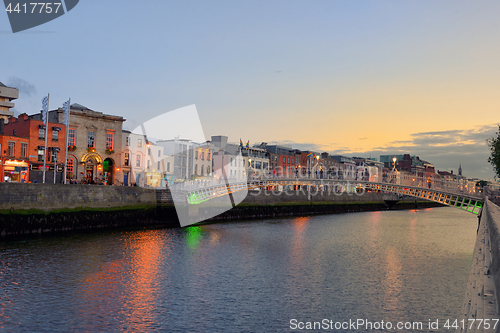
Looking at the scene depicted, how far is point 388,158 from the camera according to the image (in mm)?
175500

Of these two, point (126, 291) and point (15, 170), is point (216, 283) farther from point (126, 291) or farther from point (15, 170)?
point (15, 170)

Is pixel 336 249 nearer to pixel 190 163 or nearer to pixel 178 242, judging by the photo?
pixel 178 242

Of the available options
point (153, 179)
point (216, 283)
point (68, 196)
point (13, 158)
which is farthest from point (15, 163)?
point (216, 283)

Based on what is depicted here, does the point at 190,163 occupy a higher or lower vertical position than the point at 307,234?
higher

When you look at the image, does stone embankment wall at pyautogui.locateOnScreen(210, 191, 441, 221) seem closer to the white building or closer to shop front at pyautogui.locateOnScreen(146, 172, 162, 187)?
shop front at pyautogui.locateOnScreen(146, 172, 162, 187)

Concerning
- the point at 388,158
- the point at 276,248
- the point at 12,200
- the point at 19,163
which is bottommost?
the point at 276,248

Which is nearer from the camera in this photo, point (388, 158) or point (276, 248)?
point (276, 248)

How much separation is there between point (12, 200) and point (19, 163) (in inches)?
499

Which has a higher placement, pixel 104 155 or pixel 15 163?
pixel 104 155

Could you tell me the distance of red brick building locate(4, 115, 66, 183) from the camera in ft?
138

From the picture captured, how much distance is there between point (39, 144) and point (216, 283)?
33.5 meters

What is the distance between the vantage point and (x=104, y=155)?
49750mm

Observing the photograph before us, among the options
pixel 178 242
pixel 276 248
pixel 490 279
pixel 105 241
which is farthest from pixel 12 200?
pixel 490 279

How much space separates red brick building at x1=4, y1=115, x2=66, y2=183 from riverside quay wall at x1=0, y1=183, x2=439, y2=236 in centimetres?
822
